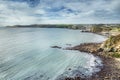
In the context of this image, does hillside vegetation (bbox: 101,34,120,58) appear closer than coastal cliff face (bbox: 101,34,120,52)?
Yes

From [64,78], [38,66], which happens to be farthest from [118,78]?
[38,66]

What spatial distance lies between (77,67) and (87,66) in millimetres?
3196

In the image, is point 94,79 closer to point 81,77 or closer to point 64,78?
point 81,77

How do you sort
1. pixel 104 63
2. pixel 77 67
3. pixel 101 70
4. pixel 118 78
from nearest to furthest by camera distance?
pixel 118 78 < pixel 101 70 < pixel 77 67 < pixel 104 63

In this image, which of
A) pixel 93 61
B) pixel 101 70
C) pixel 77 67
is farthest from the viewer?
pixel 93 61

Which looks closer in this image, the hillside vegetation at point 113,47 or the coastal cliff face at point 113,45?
the hillside vegetation at point 113,47

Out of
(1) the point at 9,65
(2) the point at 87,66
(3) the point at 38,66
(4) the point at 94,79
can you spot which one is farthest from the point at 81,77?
(1) the point at 9,65

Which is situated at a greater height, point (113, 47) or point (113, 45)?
point (113, 45)

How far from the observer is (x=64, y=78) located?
36375mm

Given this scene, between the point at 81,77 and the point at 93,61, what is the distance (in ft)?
52.8

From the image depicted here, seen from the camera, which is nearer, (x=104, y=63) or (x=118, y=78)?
(x=118, y=78)

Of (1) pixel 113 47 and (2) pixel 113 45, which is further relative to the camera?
(2) pixel 113 45

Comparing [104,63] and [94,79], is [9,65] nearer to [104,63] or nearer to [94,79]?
[94,79]

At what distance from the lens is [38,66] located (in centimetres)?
4553
